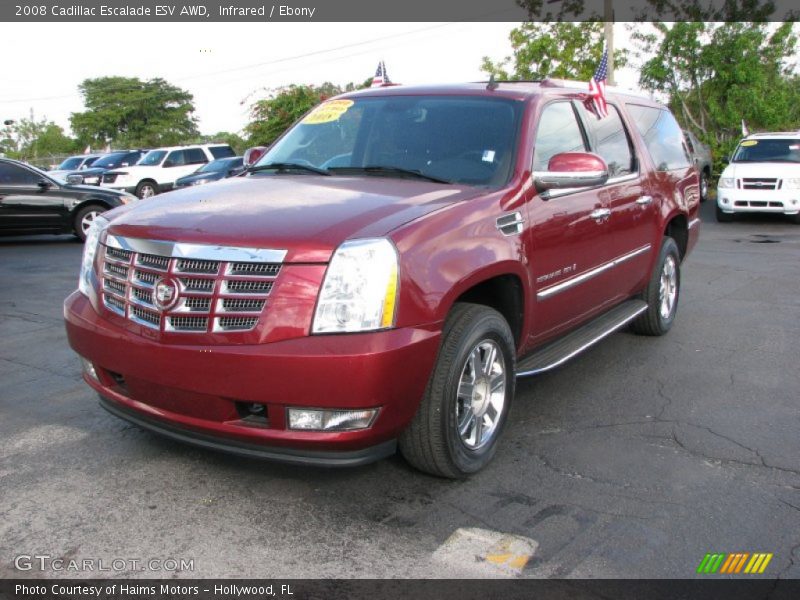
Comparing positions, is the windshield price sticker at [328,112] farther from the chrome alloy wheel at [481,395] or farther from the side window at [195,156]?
the side window at [195,156]

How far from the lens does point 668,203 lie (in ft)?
20.0

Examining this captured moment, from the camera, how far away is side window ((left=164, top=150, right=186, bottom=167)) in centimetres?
2338

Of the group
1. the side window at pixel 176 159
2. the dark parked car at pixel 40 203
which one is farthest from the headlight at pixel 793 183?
the side window at pixel 176 159

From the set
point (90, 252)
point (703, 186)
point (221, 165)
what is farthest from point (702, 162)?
point (90, 252)

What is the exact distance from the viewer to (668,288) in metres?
A: 6.51

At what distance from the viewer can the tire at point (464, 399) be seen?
340cm

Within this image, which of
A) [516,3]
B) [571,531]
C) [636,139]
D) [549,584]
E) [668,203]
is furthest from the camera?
[516,3]

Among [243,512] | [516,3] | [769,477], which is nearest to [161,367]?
[243,512]

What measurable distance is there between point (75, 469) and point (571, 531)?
7.67 ft

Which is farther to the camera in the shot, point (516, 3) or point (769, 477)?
point (516, 3)

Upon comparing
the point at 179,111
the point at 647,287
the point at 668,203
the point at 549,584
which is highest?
the point at 179,111

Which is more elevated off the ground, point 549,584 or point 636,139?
point 636,139

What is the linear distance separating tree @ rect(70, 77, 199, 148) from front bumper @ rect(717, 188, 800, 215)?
5260cm

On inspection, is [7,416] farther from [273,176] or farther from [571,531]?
[571,531]
